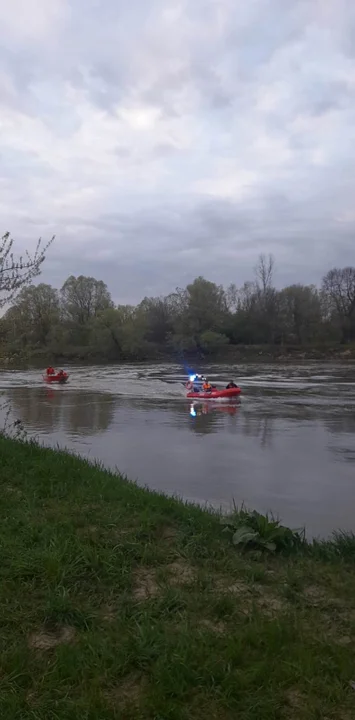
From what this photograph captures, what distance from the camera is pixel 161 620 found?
4160mm

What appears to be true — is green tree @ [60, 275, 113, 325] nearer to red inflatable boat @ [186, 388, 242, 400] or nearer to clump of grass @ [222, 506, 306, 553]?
red inflatable boat @ [186, 388, 242, 400]

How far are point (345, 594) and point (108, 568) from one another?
202 cm

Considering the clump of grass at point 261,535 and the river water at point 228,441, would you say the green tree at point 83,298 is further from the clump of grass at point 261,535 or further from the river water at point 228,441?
the clump of grass at point 261,535

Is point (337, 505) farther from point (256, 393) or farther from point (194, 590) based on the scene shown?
point (256, 393)

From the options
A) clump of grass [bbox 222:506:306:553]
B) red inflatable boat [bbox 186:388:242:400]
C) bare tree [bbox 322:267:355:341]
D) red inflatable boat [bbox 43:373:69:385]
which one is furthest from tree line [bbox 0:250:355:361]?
clump of grass [bbox 222:506:306:553]

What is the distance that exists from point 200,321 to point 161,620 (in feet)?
292

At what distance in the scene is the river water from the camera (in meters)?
10.5

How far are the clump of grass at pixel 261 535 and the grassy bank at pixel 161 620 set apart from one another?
0.34 feet

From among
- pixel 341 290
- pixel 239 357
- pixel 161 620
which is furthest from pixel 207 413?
pixel 341 290

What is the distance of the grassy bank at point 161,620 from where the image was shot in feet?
10.9

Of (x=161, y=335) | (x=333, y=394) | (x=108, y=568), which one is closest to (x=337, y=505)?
(x=108, y=568)

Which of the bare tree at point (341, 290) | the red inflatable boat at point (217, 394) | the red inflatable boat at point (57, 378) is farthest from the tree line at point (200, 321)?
the red inflatable boat at point (217, 394)

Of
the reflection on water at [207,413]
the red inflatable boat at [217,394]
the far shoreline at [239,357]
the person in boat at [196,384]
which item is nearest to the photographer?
the reflection on water at [207,413]

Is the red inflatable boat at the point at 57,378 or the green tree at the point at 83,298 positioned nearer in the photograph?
the red inflatable boat at the point at 57,378
